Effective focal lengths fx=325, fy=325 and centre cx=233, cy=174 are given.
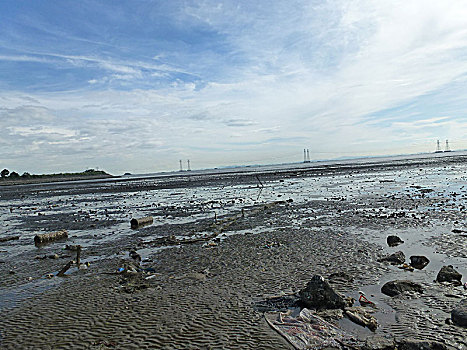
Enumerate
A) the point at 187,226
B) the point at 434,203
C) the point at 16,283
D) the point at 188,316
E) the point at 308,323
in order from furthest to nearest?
the point at 434,203 → the point at 187,226 → the point at 16,283 → the point at 188,316 → the point at 308,323

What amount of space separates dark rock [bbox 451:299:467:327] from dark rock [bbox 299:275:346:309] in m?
2.30

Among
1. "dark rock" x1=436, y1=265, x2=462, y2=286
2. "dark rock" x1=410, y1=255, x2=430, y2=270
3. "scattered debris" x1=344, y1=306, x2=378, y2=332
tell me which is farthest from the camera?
"dark rock" x1=410, y1=255, x2=430, y2=270

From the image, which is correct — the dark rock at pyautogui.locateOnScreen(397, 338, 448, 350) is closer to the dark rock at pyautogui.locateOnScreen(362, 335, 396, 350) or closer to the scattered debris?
the dark rock at pyautogui.locateOnScreen(362, 335, 396, 350)

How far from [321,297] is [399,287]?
239 cm

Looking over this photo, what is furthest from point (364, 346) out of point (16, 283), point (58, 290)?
point (16, 283)

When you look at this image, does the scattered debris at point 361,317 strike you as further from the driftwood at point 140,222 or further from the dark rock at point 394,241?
the driftwood at point 140,222

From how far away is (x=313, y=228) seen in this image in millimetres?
18172

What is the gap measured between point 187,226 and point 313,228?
7981 mm

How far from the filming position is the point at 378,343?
6.41 meters

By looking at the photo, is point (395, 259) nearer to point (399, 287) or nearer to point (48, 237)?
point (399, 287)

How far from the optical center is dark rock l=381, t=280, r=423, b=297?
8684mm

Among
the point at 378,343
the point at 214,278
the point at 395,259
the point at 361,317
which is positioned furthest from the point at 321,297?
the point at 395,259

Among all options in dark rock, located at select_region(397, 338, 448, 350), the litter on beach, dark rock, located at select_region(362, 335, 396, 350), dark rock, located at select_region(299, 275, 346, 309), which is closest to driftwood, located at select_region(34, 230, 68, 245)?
the litter on beach

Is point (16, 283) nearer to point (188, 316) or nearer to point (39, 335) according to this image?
point (39, 335)
